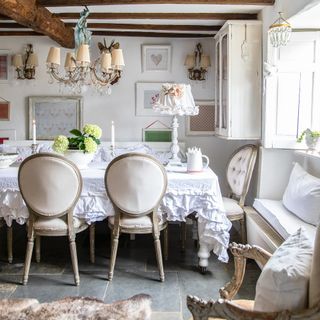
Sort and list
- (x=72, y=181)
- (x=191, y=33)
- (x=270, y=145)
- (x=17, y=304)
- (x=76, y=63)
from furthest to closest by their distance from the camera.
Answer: (x=191, y=33) < (x=76, y=63) < (x=270, y=145) < (x=72, y=181) < (x=17, y=304)

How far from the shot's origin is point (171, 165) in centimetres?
383

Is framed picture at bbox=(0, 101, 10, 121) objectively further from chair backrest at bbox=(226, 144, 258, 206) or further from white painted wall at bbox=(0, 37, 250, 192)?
chair backrest at bbox=(226, 144, 258, 206)

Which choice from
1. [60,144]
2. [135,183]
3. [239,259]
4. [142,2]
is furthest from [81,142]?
[239,259]

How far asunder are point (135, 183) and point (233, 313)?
1.67 meters

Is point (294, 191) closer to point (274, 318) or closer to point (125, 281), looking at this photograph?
point (125, 281)

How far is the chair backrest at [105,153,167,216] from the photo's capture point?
300 centimetres

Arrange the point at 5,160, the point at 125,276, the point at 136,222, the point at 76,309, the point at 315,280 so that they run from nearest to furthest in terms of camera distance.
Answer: the point at 315,280 → the point at 76,309 → the point at 136,222 → the point at 125,276 → the point at 5,160

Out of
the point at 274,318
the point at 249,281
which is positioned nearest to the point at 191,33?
the point at 249,281

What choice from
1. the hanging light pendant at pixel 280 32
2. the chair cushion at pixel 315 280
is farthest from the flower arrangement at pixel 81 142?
the chair cushion at pixel 315 280

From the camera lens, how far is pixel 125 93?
5.18 meters

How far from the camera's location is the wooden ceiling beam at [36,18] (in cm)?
325

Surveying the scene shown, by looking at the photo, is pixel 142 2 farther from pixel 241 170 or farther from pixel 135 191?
pixel 241 170

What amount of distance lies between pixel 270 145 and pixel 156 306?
1793 mm

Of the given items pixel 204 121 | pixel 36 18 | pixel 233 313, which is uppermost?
pixel 36 18
